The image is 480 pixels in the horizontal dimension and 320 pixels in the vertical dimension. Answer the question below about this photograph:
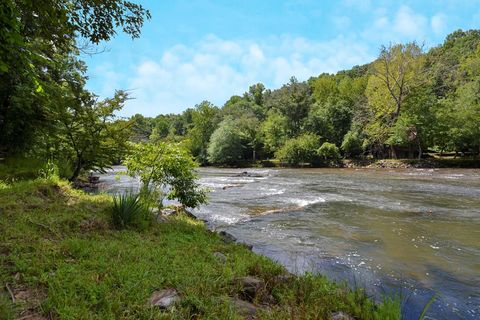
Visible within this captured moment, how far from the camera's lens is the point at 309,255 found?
23.8 ft

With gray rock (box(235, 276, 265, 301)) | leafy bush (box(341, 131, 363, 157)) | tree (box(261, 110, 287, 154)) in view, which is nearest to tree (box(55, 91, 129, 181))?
gray rock (box(235, 276, 265, 301))

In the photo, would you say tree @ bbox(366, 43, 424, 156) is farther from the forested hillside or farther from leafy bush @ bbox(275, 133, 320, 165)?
leafy bush @ bbox(275, 133, 320, 165)

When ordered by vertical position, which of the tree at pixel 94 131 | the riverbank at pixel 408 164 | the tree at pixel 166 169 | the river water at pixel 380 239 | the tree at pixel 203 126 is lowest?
the river water at pixel 380 239

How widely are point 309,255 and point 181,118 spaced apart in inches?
4641

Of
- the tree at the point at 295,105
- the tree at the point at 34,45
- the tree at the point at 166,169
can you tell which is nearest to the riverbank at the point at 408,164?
the tree at the point at 295,105

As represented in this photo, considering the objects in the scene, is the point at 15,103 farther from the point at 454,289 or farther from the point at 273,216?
the point at 454,289

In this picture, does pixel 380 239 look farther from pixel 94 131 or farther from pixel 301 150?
pixel 301 150

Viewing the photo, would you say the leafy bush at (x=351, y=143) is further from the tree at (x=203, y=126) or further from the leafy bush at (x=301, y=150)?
the tree at (x=203, y=126)

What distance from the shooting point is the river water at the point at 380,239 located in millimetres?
5496

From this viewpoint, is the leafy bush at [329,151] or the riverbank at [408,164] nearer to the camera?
the riverbank at [408,164]

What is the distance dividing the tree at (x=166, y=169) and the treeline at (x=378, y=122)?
2439cm

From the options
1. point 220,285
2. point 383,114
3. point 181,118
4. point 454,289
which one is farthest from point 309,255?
point 181,118

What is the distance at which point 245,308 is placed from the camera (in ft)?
12.0

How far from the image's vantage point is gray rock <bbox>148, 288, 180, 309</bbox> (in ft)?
11.3
